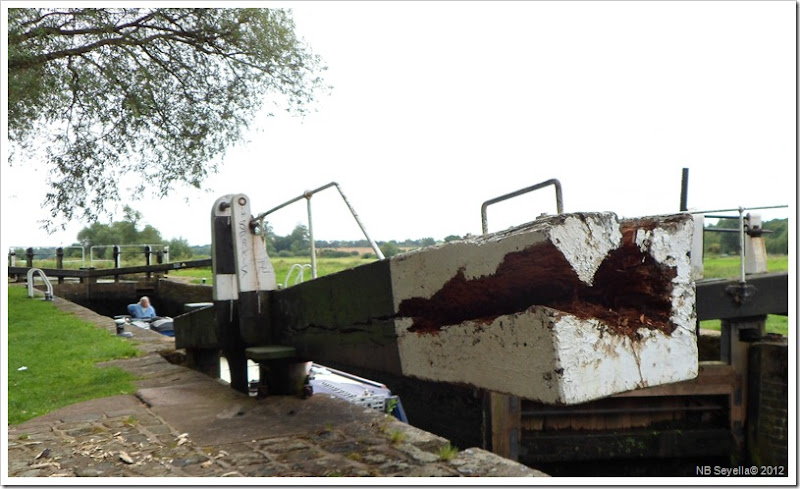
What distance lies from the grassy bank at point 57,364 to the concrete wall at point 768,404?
7492 millimetres

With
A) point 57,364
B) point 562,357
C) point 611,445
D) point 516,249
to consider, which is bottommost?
point 611,445

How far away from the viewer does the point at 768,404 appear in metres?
8.62

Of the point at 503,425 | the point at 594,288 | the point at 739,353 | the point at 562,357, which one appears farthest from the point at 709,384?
the point at 562,357

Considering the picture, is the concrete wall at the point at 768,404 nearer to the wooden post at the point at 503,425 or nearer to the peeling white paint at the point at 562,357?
the wooden post at the point at 503,425

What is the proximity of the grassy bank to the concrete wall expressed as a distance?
7.49 m

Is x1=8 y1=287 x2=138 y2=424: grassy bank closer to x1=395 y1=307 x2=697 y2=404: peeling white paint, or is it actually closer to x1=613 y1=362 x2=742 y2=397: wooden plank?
x1=395 y1=307 x2=697 y2=404: peeling white paint

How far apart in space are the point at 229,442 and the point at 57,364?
12.5 ft

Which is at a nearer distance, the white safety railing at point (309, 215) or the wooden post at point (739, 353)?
the white safety railing at point (309, 215)

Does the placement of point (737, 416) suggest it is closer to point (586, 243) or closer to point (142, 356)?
point (142, 356)

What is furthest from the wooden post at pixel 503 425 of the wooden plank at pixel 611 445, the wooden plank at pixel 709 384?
the wooden plank at pixel 709 384

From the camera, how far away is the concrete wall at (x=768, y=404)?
8500 mm

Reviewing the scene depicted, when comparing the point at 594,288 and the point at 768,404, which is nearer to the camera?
the point at 594,288

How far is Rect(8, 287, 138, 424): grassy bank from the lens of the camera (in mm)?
5011

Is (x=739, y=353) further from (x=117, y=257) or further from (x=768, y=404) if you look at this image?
(x=117, y=257)
